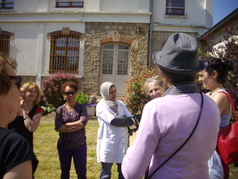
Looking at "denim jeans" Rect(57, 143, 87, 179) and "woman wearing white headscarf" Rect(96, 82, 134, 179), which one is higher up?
"woman wearing white headscarf" Rect(96, 82, 134, 179)

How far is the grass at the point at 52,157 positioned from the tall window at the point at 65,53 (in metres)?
4.79

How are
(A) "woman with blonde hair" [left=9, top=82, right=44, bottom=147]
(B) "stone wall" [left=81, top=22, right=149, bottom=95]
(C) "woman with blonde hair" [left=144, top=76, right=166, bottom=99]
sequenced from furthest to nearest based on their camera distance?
1. (B) "stone wall" [left=81, top=22, right=149, bottom=95]
2. (C) "woman with blonde hair" [left=144, top=76, right=166, bottom=99]
3. (A) "woman with blonde hair" [left=9, top=82, right=44, bottom=147]

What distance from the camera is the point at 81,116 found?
318cm

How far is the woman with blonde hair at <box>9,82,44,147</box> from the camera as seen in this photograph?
2717 mm

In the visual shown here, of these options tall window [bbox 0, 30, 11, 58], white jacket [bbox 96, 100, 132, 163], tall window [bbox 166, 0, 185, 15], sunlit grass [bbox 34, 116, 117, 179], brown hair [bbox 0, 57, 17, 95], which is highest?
tall window [bbox 166, 0, 185, 15]

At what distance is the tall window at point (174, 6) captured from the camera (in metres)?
11.5

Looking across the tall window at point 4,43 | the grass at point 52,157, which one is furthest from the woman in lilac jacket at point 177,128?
the tall window at point 4,43

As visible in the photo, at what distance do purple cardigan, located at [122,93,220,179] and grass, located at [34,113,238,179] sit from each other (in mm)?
2723

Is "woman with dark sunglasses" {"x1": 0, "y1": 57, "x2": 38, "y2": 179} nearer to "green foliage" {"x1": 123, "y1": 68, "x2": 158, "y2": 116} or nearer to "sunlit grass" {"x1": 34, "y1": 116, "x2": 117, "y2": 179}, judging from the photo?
"sunlit grass" {"x1": 34, "y1": 116, "x2": 117, "y2": 179}

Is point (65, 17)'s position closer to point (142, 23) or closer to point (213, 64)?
point (142, 23)

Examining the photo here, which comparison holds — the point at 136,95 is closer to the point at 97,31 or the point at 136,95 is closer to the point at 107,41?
the point at 107,41

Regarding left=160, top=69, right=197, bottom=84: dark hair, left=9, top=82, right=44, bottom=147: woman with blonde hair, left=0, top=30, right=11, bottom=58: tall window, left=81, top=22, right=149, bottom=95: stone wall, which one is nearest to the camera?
left=160, top=69, right=197, bottom=84: dark hair

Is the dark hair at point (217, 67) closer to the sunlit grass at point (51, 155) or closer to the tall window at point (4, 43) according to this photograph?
the sunlit grass at point (51, 155)

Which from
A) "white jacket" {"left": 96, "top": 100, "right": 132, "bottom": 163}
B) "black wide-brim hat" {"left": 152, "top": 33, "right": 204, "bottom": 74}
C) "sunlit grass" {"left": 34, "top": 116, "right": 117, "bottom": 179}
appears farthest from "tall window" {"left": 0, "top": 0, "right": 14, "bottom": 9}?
"black wide-brim hat" {"left": 152, "top": 33, "right": 204, "bottom": 74}
